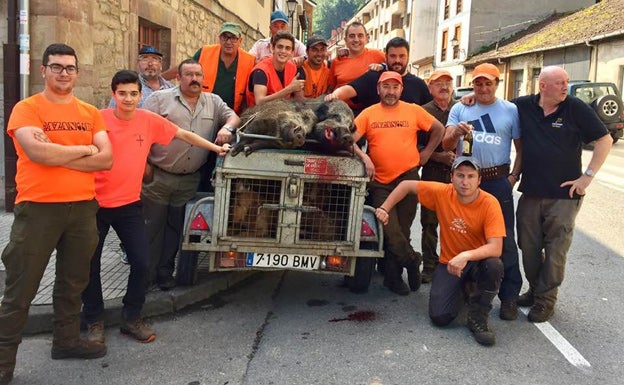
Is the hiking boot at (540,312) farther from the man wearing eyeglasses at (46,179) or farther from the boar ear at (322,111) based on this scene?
the man wearing eyeglasses at (46,179)

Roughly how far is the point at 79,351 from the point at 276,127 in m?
2.17

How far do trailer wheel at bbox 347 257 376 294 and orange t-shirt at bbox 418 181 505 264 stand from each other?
66 centimetres

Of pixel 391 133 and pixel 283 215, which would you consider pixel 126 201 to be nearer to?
pixel 283 215

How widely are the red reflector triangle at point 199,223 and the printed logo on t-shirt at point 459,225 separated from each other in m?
2.03

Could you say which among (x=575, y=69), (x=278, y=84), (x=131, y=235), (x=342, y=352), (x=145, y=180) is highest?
(x=575, y=69)

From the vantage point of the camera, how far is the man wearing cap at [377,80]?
5598 mm

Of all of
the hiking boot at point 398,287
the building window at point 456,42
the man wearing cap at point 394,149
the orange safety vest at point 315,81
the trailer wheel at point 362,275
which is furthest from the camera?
the building window at point 456,42

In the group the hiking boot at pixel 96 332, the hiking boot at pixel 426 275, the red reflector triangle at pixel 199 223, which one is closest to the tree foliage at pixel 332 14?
the hiking boot at pixel 426 275

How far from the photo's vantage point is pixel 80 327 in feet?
13.2

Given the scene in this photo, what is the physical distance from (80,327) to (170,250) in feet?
3.79

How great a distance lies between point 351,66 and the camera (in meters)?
6.17

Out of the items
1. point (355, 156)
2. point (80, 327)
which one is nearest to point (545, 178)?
point (355, 156)

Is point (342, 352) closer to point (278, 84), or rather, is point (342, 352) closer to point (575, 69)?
point (278, 84)

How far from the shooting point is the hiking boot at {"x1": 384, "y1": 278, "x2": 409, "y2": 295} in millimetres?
5188
